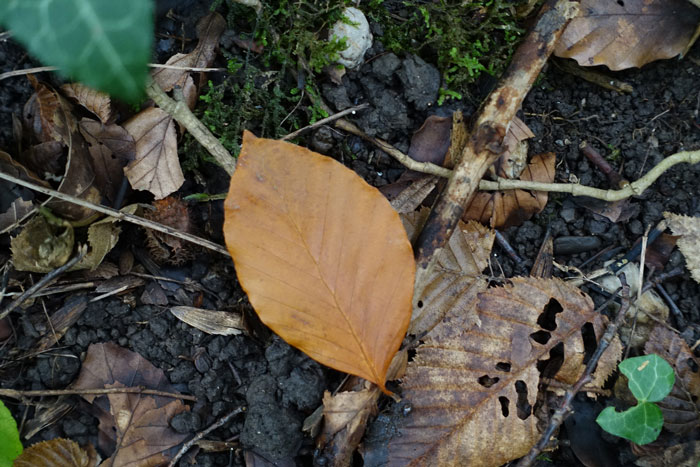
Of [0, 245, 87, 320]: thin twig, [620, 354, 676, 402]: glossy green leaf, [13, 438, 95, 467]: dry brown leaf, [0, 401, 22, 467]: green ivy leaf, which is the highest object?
[620, 354, 676, 402]: glossy green leaf

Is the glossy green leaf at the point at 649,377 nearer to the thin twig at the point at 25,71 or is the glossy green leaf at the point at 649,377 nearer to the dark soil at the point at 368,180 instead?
the dark soil at the point at 368,180

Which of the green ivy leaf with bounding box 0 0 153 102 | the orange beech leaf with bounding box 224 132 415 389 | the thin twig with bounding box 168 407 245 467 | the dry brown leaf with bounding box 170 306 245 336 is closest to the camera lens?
the green ivy leaf with bounding box 0 0 153 102

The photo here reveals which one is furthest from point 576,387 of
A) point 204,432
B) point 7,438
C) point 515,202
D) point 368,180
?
point 7,438

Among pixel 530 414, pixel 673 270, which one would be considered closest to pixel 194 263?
pixel 530 414

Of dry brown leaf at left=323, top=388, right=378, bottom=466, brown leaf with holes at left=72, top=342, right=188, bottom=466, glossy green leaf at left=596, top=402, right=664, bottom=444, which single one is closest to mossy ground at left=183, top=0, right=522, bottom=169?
brown leaf with holes at left=72, top=342, right=188, bottom=466

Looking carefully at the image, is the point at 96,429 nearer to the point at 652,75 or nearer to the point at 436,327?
the point at 436,327

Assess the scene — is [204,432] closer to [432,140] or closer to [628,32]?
[432,140]

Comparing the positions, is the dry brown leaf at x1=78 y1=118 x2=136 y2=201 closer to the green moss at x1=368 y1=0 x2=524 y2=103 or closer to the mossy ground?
the mossy ground
